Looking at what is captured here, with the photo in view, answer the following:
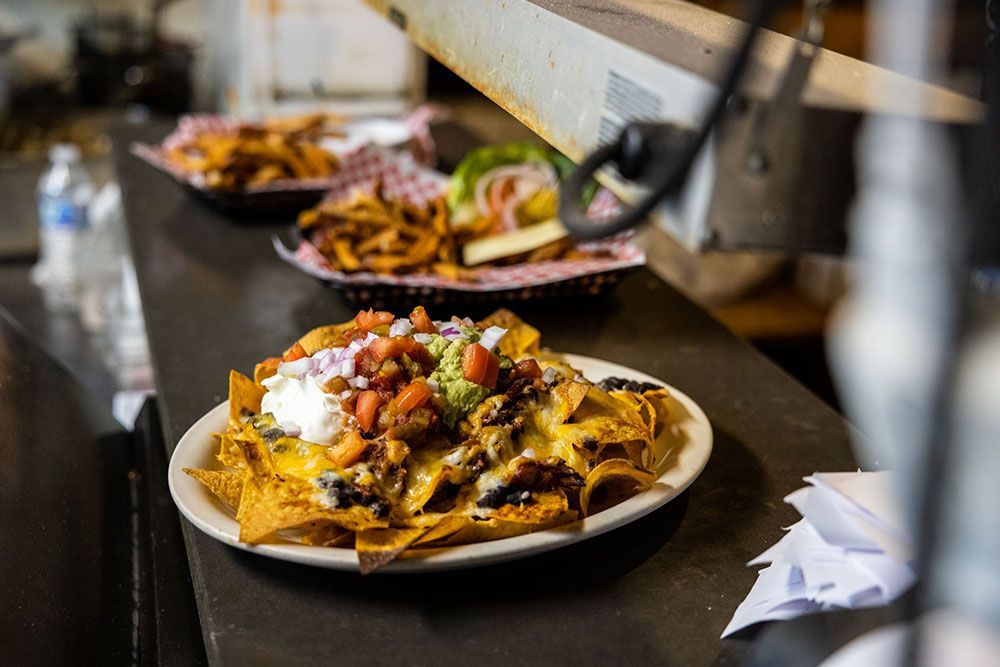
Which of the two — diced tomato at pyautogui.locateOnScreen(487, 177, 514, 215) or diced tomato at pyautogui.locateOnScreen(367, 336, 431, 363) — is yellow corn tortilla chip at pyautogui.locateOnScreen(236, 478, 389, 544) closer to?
diced tomato at pyautogui.locateOnScreen(367, 336, 431, 363)

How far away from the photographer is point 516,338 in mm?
1474

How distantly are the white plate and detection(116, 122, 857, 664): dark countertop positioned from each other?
54 mm

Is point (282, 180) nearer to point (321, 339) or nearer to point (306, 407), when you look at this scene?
point (321, 339)

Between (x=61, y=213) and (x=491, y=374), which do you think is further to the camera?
(x=61, y=213)

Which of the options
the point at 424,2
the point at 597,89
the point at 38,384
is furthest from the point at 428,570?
the point at 38,384

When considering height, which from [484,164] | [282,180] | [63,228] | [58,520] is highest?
[484,164]

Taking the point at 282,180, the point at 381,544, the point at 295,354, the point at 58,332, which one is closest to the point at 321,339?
the point at 295,354

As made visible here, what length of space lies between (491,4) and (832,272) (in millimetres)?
2957

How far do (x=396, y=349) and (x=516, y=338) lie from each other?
0.31 m

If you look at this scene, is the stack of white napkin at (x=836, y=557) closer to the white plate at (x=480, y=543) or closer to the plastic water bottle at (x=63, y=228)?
the white plate at (x=480, y=543)

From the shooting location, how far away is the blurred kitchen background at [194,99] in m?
3.30

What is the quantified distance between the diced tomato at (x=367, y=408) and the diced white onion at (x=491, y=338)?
0.15m

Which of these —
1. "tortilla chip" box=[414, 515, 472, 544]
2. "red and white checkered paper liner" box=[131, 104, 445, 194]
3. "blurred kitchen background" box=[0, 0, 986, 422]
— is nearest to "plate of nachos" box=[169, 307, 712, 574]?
"tortilla chip" box=[414, 515, 472, 544]

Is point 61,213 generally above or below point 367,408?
below
